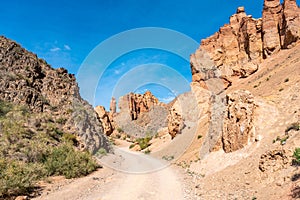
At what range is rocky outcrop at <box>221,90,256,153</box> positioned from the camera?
12828mm

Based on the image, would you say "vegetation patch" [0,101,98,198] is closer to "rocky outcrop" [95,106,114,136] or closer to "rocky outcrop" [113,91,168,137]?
"rocky outcrop" [95,106,114,136]

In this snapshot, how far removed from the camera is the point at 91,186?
1112 cm

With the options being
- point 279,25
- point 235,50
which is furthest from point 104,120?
point 279,25

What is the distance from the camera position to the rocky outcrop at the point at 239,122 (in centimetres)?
1283

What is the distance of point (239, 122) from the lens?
1362 cm

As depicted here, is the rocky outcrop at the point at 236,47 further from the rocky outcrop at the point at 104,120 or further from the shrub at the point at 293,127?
the shrub at the point at 293,127

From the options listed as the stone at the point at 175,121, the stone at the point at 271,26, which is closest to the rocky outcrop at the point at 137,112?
the stone at the point at 175,121

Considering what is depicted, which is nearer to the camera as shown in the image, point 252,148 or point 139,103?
point 252,148

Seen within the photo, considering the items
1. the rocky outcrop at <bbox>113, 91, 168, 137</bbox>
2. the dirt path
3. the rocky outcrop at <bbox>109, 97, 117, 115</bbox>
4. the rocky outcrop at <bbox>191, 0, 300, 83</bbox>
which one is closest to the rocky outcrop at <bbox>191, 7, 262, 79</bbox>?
the rocky outcrop at <bbox>191, 0, 300, 83</bbox>

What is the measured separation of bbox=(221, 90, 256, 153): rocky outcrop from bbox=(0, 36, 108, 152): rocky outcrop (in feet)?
39.8

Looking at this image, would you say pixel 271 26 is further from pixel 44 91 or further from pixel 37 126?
pixel 37 126

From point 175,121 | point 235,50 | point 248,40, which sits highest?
point 248,40

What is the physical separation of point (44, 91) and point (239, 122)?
920 inches

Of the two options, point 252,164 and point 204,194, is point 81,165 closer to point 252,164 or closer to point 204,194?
point 204,194
